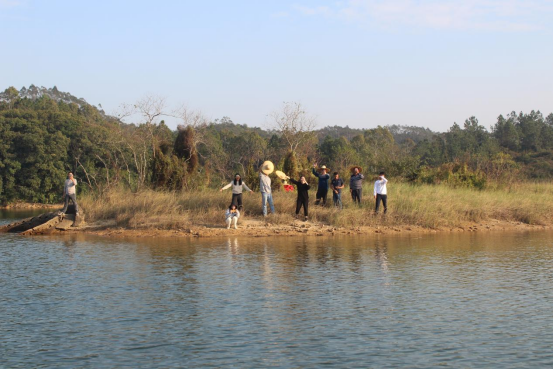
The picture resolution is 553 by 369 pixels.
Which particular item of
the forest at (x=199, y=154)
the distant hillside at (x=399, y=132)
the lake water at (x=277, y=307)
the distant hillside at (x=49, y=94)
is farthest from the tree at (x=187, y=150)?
the distant hillside at (x=399, y=132)

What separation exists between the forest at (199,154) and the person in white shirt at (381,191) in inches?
170

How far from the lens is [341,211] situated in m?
21.2

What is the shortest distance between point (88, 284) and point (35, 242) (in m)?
7.47

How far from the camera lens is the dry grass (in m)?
21.1

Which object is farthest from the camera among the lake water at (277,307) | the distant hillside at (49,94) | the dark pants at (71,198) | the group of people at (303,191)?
the distant hillside at (49,94)

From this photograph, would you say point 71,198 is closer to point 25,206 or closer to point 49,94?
point 25,206

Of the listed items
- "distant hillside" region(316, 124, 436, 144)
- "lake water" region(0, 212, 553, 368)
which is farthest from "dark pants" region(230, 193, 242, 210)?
"distant hillside" region(316, 124, 436, 144)

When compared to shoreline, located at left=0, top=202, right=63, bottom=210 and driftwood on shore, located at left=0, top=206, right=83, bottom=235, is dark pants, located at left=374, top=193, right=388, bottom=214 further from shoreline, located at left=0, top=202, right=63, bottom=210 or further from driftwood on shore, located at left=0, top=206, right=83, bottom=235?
shoreline, located at left=0, top=202, right=63, bottom=210

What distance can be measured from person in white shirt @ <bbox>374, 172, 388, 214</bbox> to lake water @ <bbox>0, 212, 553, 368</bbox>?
4129 millimetres

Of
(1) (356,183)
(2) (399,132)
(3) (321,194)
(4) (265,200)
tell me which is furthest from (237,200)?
(2) (399,132)

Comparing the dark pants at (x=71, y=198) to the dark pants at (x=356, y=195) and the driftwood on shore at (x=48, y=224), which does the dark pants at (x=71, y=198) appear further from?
the dark pants at (x=356, y=195)

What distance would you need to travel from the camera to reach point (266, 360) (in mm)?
8039

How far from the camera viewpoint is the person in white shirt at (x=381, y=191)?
20.9 meters

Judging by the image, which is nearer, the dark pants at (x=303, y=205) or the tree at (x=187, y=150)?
the dark pants at (x=303, y=205)
